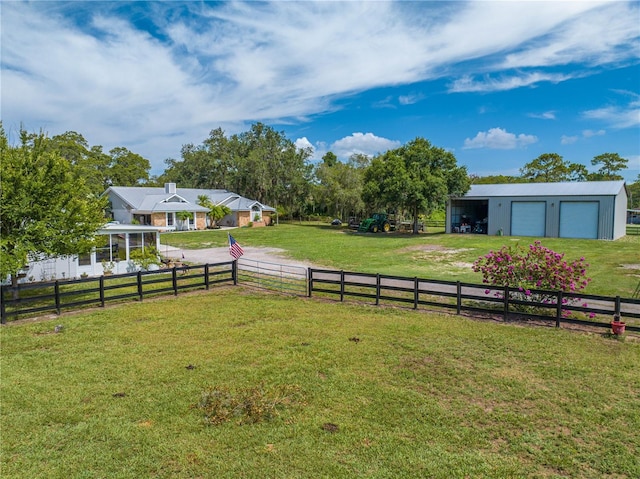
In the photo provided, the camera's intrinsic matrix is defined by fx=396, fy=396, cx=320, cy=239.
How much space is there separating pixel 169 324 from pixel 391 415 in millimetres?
6585

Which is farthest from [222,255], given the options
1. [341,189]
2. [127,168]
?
[127,168]

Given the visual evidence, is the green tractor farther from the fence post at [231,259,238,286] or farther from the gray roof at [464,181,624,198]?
the fence post at [231,259,238,286]

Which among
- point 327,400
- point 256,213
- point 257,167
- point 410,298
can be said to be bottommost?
point 327,400

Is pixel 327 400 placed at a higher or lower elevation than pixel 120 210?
lower

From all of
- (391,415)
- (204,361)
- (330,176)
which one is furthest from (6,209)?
(330,176)

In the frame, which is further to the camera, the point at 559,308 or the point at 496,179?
the point at 496,179

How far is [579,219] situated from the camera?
30016mm

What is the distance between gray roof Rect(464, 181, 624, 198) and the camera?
29891mm

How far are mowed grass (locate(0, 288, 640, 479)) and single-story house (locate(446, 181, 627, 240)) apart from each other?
25169 mm

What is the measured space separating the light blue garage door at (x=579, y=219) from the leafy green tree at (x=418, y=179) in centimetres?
800

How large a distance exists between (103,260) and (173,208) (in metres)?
25.0

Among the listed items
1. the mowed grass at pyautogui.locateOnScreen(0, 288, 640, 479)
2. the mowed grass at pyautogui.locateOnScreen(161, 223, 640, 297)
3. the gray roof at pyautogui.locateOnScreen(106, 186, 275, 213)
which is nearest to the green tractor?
the mowed grass at pyautogui.locateOnScreen(161, 223, 640, 297)

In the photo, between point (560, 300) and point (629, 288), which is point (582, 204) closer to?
point (629, 288)

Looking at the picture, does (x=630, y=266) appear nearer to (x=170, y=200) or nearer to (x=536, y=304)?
(x=536, y=304)
